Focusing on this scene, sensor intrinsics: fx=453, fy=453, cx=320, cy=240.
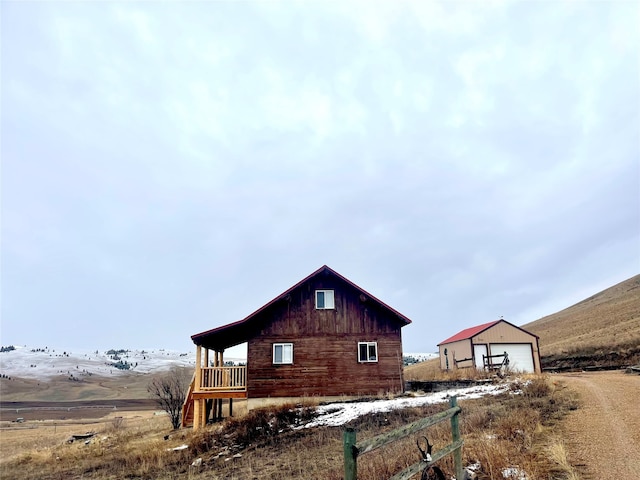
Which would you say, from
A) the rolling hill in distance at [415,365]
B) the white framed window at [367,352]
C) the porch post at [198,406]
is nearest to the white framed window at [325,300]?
the white framed window at [367,352]

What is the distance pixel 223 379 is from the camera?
23.9 meters

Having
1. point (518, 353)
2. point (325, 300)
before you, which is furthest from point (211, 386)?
point (518, 353)

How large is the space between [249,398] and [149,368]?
93.4 meters

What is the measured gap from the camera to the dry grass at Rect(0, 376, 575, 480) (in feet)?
27.7

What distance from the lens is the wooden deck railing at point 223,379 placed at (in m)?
23.5

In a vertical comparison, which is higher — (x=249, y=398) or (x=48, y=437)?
(x=249, y=398)

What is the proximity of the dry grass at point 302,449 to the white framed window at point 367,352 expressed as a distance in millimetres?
4892

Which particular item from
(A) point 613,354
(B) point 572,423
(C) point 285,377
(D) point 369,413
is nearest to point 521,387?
(D) point 369,413

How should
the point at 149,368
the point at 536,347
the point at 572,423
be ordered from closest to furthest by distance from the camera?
the point at 572,423
the point at 536,347
the point at 149,368

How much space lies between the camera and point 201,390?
2298 centimetres

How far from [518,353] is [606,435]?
2596 cm

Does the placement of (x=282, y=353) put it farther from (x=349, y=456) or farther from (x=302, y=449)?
(x=349, y=456)

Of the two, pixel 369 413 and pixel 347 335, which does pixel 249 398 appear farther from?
pixel 369 413

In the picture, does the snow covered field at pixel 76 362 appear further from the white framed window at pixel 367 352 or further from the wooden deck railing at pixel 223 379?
the white framed window at pixel 367 352
